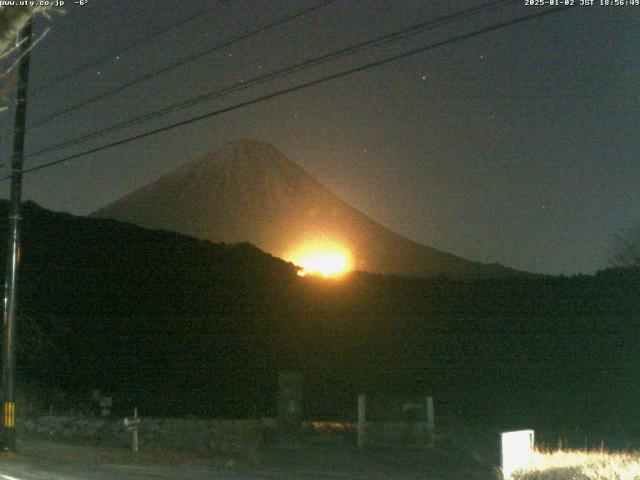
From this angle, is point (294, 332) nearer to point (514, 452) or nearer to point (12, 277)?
point (12, 277)

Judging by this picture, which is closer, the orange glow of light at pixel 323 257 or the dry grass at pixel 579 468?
the dry grass at pixel 579 468

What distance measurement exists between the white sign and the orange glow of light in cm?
2920

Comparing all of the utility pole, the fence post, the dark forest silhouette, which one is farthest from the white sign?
the dark forest silhouette

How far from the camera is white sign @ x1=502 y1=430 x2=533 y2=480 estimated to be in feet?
43.1

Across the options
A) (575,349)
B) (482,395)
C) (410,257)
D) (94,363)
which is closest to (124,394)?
(94,363)

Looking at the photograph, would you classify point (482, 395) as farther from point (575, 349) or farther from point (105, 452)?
point (105, 452)

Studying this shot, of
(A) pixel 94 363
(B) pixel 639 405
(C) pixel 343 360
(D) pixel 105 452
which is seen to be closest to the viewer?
(D) pixel 105 452

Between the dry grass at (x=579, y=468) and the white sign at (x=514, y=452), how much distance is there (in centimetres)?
16

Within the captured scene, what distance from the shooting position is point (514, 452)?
13.5 meters

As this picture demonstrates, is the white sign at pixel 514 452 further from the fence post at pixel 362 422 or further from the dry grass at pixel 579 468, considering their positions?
the fence post at pixel 362 422

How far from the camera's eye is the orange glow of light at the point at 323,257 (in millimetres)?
45963

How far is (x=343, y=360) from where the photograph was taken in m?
33.7

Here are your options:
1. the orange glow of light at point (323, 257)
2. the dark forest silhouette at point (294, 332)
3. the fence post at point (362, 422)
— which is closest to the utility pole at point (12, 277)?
the fence post at point (362, 422)

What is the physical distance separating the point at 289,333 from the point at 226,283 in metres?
4.30
